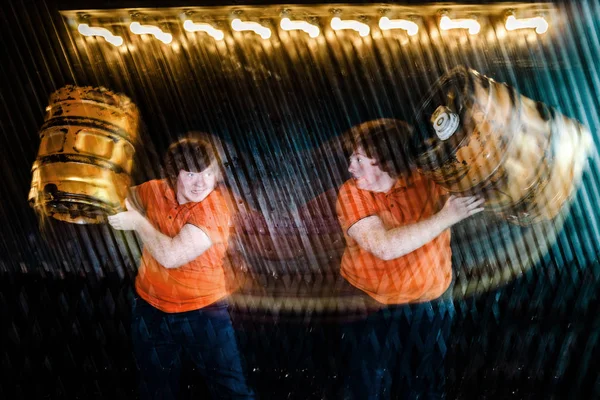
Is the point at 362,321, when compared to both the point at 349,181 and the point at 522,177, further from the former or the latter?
the point at 522,177

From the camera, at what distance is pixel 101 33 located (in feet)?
6.23

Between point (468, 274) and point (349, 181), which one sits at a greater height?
point (349, 181)

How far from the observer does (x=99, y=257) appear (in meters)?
1.88

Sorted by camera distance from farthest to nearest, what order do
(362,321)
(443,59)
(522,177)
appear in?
1. (443,59)
2. (362,321)
3. (522,177)

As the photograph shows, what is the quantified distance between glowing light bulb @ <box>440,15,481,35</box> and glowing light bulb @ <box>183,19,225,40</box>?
2.65 ft

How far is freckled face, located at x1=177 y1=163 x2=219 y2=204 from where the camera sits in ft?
5.96

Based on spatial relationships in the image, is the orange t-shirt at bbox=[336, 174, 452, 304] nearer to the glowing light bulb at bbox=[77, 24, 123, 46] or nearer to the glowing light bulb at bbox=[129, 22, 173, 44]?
the glowing light bulb at bbox=[129, 22, 173, 44]

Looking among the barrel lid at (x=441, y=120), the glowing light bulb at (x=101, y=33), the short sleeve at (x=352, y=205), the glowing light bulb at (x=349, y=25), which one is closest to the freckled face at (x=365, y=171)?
the short sleeve at (x=352, y=205)

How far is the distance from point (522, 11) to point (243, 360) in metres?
1.59

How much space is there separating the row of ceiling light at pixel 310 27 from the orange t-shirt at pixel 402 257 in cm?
57

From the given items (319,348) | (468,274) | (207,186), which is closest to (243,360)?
(319,348)

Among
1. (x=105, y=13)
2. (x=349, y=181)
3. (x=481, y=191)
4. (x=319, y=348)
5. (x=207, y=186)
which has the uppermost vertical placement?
(x=105, y=13)

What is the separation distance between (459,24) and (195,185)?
3.64 feet

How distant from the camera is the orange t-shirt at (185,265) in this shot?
1779mm
